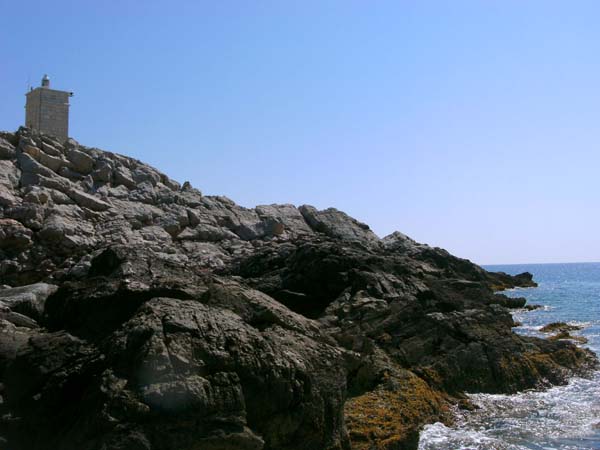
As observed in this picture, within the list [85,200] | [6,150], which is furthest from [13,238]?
[6,150]

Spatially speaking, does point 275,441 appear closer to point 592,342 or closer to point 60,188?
point 592,342

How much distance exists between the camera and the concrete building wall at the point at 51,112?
128 feet

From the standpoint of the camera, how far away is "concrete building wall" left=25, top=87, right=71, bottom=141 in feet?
128

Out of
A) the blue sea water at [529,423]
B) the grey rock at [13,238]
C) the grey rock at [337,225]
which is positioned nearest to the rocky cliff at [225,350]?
the grey rock at [13,238]

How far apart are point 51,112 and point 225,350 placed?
34128mm

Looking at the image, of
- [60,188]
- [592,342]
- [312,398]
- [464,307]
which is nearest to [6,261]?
[60,188]

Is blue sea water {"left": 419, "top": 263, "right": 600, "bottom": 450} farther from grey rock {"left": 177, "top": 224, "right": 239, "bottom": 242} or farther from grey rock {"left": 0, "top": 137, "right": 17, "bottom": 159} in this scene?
grey rock {"left": 0, "top": 137, "right": 17, "bottom": 159}

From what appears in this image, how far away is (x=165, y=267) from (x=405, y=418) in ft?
18.9

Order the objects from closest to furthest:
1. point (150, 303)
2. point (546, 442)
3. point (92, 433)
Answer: point (92, 433) → point (150, 303) → point (546, 442)

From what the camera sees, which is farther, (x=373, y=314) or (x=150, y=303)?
(x=373, y=314)

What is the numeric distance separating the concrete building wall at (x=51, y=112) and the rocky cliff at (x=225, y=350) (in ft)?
31.9

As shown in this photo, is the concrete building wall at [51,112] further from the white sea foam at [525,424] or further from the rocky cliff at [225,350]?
the white sea foam at [525,424]

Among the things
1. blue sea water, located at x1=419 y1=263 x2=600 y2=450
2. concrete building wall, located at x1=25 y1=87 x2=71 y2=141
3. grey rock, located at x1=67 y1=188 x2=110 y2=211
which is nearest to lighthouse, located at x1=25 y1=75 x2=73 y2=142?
concrete building wall, located at x1=25 y1=87 x2=71 y2=141

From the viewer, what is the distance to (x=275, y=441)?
938 centimetres
